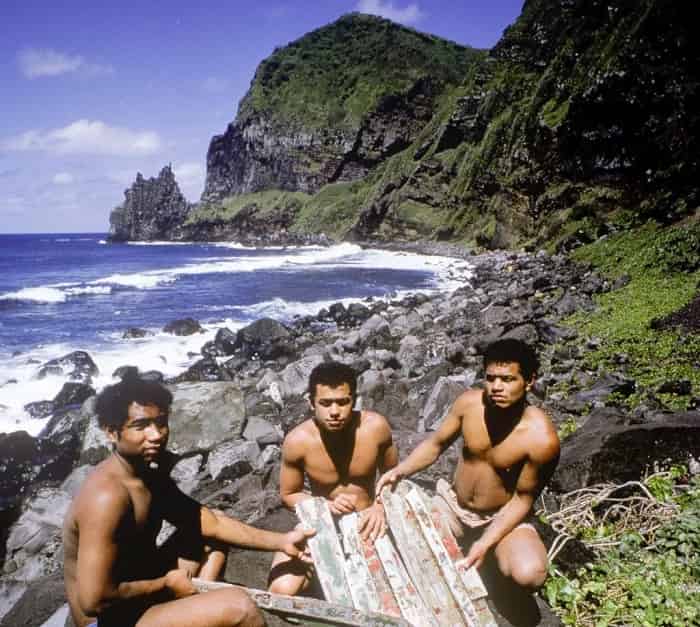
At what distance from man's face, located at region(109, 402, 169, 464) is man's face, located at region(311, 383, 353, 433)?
1130mm

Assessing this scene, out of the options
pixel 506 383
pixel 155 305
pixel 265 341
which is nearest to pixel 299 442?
pixel 506 383

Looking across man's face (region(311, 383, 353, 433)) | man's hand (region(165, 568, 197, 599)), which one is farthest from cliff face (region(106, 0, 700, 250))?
man's hand (region(165, 568, 197, 599))

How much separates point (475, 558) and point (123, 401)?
2.45 m

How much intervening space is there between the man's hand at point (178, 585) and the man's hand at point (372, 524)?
113cm

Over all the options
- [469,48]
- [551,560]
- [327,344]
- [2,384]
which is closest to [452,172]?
[327,344]

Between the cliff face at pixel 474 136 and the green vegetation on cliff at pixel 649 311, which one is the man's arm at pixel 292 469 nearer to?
the green vegetation on cliff at pixel 649 311

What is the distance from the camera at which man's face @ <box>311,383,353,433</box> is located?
357 centimetres

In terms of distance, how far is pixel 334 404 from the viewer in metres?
3.58

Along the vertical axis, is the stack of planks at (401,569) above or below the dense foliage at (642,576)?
above

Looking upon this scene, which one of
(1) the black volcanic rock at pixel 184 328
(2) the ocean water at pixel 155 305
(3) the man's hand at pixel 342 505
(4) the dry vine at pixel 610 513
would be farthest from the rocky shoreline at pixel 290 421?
(1) the black volcanic rock at pixel 184 328

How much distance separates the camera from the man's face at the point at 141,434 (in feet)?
9.59

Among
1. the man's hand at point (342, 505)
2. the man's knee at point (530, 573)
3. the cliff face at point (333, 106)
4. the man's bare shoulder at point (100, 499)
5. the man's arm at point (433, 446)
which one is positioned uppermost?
the cliff face at point (333, 106)

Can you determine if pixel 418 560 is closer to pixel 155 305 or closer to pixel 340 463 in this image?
pixel 340 463

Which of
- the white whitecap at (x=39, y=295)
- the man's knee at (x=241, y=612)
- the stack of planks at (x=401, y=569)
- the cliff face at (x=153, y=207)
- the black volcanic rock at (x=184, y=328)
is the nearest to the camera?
the man's knee at (x=241, y=612)
